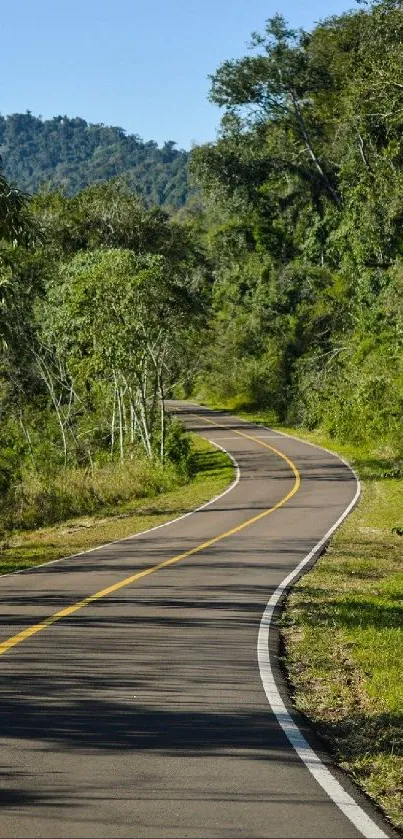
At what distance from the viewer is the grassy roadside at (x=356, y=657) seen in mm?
7766

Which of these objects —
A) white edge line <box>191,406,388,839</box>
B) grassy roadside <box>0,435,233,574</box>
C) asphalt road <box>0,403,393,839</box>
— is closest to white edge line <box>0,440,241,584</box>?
grassy roadside <box>0,435,233,574</box>

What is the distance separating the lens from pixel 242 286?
8069 centimetres

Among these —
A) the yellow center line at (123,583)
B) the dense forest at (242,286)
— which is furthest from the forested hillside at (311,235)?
the yellow center line at (123,583)

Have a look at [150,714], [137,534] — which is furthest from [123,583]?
[137,534]

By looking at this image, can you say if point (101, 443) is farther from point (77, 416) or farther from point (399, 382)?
point (399, 382)

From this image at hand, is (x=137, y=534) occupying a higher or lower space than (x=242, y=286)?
lower

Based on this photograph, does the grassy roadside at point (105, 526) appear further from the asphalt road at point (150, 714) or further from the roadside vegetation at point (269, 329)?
the asphalt road at point (150, 714)

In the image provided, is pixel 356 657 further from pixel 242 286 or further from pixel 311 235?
pixel 242 286

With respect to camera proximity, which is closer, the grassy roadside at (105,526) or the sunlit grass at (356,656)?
the sunlit grass at (356,656)

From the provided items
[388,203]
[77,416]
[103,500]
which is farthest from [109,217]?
[103,500]

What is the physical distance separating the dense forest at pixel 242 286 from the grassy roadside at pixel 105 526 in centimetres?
131

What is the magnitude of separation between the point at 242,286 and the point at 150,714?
73252mm

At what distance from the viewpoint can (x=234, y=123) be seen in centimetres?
6838

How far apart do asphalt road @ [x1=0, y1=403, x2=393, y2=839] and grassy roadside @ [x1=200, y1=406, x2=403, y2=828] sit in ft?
1.03
